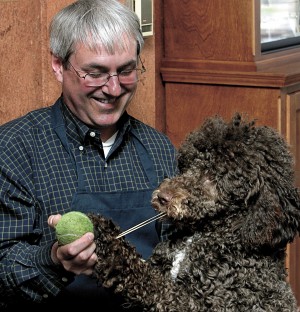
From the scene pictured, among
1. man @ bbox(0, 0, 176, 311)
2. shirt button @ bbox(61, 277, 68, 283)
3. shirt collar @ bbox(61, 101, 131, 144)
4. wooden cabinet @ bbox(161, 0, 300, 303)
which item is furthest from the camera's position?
wooden cabinet @ bbox(161, 0, 300, 303)

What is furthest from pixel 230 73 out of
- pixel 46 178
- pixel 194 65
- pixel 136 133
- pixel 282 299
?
pixel 282 299

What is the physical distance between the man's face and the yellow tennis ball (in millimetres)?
569

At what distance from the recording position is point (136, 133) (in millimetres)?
2758

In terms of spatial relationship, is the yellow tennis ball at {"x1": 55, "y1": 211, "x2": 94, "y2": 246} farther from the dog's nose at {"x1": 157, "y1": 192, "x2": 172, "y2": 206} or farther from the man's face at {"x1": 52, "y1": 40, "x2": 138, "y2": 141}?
the man's face at {"x1": 52, "y1": 40, "x2": 138, "y2": 141}

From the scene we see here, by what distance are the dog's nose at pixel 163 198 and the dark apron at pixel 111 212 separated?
40 cm

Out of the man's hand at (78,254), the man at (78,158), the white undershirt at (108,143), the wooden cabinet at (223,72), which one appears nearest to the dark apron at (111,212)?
the man at (78,158)

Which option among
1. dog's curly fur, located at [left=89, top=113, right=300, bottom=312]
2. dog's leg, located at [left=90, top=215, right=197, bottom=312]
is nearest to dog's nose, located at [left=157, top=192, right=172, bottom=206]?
dog's curly fur, located at [left=89, top=113, right=300, bottom=312]

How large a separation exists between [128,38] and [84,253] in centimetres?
76

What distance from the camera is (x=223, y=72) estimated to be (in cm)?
370

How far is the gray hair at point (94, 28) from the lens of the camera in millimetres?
2496

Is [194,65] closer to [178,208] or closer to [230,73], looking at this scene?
[230,73]

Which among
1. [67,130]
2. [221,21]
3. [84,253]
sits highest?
[221,21]

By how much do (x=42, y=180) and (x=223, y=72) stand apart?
4.70 feet

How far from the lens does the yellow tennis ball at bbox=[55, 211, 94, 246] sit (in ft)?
6.67
